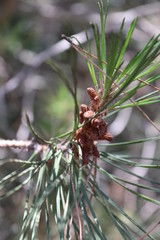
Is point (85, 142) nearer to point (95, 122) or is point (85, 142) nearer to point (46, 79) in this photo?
point (95, 122)

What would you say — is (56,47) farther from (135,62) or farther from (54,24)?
(135,62)

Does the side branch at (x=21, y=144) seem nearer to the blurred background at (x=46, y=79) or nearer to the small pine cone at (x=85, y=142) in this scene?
the small pine cone at (x=85, y=142)

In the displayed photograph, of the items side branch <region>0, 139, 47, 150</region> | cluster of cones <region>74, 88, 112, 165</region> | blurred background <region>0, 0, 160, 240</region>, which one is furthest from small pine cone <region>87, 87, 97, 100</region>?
blurred background <region>0, 0, 160, 240</region>

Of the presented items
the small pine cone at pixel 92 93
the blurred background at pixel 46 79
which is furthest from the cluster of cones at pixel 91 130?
the blurred background at pixel 46 79

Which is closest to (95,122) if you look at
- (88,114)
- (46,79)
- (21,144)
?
(88,114)

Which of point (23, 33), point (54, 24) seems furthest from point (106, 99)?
point (54, 24)

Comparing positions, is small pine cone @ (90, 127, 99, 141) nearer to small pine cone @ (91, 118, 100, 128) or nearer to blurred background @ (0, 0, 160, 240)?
small pine cone @ (91, 118, 100, 128)
